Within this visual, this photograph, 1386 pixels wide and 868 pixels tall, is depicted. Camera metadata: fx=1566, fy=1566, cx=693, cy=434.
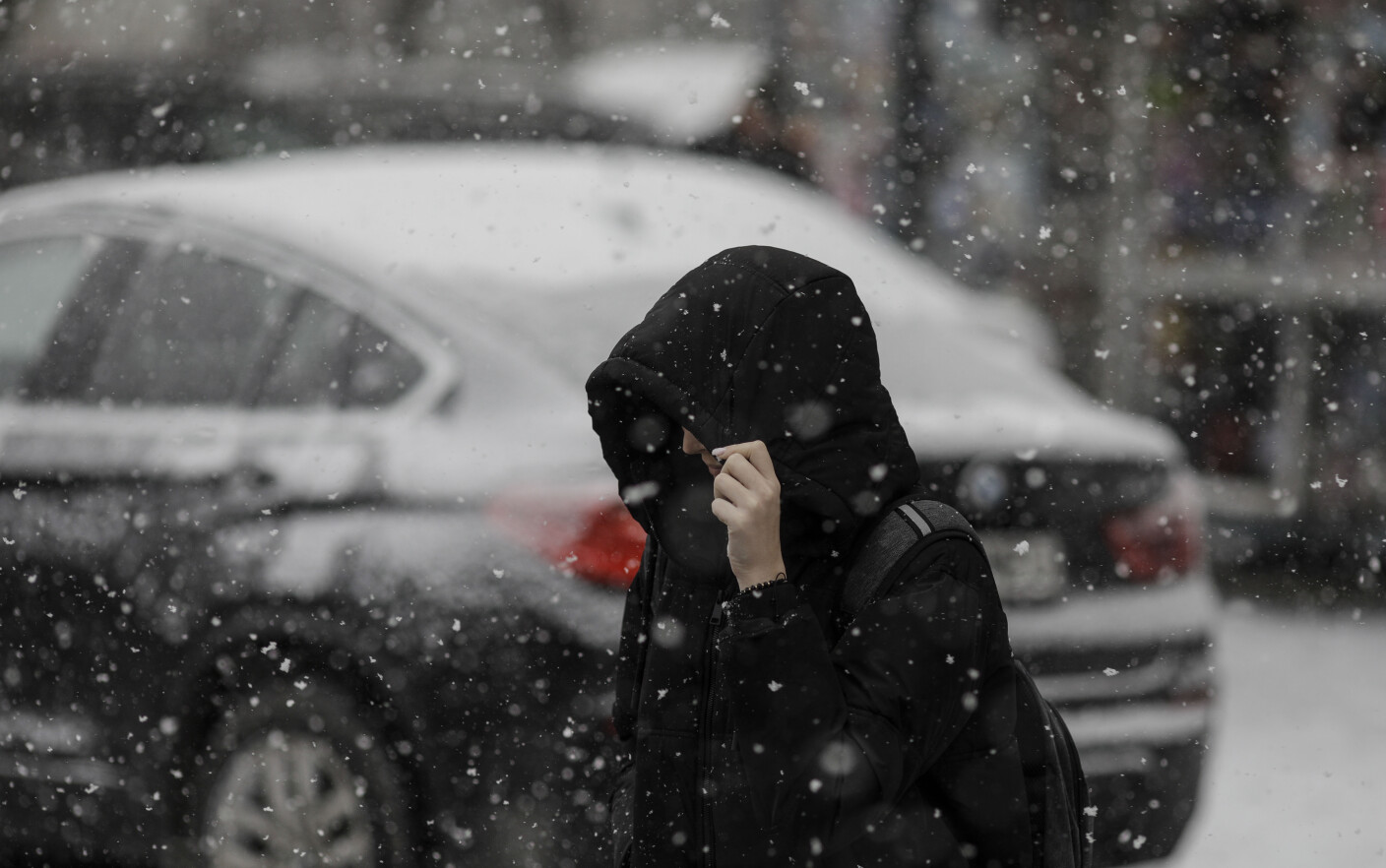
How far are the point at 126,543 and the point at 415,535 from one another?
821 millimetres

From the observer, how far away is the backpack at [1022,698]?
1.74m

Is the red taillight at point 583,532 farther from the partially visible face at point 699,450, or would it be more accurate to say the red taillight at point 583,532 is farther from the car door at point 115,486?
the partially visible face at point 699,450

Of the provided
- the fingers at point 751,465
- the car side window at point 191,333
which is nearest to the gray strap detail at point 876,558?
the fingers at point 751,465

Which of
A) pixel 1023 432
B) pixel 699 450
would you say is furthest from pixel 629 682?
pixel 1023 432

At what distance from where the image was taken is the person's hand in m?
1.68

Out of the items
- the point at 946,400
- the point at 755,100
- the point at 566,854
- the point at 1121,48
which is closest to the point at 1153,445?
the point at 946,400

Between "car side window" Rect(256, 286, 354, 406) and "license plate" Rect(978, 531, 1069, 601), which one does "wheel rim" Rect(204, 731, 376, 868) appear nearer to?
"car side window" Rect(256, 286, 354, 406)

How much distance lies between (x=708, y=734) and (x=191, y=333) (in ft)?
8.37

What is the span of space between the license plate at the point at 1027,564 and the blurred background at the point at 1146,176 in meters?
2.33

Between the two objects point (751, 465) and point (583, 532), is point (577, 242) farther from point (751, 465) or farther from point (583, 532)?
point (751, 465)

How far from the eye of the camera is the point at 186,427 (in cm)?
381

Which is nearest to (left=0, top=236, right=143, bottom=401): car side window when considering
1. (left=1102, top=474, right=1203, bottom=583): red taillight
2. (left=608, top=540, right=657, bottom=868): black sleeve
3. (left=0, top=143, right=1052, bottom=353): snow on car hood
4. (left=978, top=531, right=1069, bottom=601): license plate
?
(left=0, top=143, right=1052, bottom=353): snow on car hood

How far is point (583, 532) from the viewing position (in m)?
3.28

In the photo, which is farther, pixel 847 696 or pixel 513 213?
pixel 513 213
